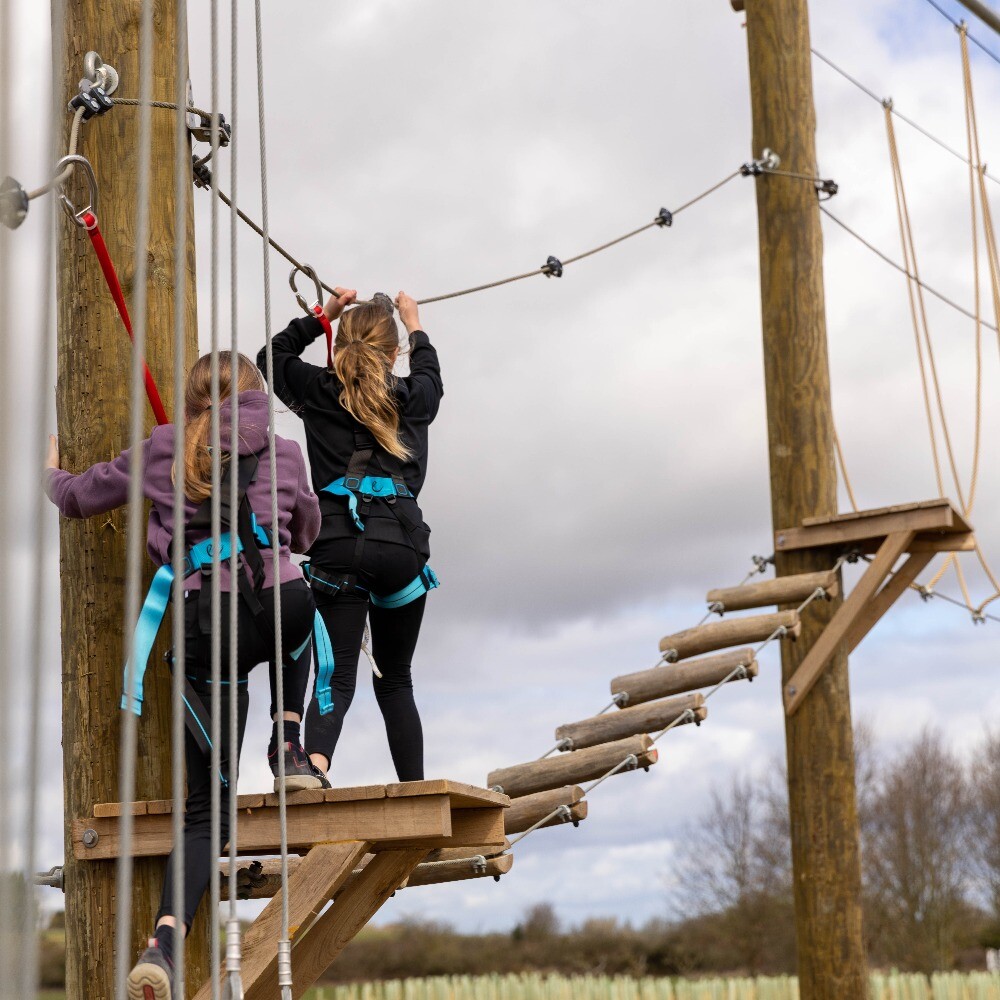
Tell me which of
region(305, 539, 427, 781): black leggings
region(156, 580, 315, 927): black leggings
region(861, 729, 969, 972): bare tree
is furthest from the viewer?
region(861, 729, 969, 972): bare tree

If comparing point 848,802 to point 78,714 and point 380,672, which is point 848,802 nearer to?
point 380,672

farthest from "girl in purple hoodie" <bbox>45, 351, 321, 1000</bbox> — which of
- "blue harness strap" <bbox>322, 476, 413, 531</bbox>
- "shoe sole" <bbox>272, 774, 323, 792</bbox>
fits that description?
"blue harness strap" <bbox>322, 476, 413, 531</bbox>

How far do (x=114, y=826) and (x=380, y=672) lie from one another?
0.86 m

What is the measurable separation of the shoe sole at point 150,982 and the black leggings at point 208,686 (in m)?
0.31

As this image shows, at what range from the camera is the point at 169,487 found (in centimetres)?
308

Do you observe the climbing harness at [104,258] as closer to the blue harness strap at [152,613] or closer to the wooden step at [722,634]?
the blue harness strap at [152,613]

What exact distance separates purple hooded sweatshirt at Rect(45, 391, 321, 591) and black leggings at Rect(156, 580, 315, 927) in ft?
0.20

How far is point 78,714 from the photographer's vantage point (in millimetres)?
3252

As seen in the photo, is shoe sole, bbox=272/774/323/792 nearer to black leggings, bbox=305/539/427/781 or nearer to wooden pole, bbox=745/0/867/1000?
black leggings, bbox=305/539/427/781

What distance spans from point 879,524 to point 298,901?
385 centimetres

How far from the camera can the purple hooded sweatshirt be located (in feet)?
10.1

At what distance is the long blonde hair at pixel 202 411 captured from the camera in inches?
119

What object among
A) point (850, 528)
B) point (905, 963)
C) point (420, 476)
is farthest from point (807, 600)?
point (905, 963)

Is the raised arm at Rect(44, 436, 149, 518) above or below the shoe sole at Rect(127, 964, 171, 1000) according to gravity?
above
